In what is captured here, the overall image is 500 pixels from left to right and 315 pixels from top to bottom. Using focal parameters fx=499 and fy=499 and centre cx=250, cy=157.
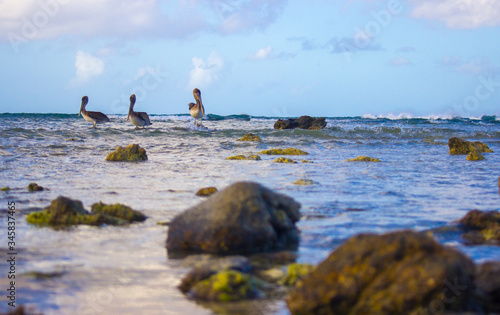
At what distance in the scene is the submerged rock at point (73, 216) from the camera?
4.91 m

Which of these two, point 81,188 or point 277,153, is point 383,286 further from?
point 277,153

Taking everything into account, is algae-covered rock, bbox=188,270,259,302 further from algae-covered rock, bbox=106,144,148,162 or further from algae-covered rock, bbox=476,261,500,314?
algae-covered rock, bbox=106,144,148,162

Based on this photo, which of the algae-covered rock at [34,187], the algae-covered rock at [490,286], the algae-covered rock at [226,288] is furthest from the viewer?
the algae-covered rock at [34,187]

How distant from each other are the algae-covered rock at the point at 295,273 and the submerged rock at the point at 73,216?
2.17 metres

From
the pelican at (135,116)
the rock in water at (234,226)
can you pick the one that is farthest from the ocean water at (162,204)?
the pelican at (135,116)

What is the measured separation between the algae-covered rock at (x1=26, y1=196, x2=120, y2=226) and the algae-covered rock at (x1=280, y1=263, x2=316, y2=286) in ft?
7.20

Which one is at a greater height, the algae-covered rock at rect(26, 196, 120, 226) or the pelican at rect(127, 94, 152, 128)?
the pelican at rect(127, 94, 152, 128)

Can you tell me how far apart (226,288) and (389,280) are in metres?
1.02

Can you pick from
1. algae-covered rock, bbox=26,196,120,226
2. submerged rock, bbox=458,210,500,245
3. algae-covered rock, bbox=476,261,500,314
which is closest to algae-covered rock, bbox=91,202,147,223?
algae-covered rock, bbox=26,196,120,226

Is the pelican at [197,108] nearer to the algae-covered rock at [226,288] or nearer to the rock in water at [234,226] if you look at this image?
the rock in water at [234,226]

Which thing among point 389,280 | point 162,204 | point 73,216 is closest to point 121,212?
point 73,216

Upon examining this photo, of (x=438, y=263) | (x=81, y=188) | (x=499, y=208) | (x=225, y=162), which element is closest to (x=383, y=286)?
(x=438, y=263)

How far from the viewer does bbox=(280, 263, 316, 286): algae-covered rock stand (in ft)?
10.9

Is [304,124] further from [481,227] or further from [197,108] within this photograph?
[481,227]
